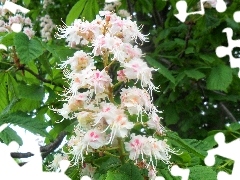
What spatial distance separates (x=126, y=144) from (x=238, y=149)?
43cm

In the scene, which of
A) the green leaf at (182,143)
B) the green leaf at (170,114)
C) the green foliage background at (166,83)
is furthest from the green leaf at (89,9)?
the green leaf at (182,143)

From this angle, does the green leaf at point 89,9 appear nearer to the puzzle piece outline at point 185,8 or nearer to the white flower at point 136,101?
the puzzle piece outline at point 185,8

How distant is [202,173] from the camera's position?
1.21 meters

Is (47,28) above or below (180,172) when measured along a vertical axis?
below

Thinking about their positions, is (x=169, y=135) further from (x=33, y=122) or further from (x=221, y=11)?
(x=221, y=11)

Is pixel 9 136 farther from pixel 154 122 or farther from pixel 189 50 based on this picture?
pixel 189 50

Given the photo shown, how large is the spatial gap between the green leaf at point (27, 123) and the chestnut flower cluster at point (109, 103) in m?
0.18

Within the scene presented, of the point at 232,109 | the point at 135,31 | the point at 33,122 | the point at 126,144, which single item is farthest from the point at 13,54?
the point at 232,109

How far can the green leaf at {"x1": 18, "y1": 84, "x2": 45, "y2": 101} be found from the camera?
5.72 feet

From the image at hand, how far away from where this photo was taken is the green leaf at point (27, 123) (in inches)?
54.5

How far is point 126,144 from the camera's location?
3.81 ft

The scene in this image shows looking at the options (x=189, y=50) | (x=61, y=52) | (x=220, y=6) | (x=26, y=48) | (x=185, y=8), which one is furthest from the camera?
(x=189, y=50)

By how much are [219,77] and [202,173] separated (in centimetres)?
104

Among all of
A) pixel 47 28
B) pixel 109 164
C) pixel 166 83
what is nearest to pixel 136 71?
pixel 109 164
